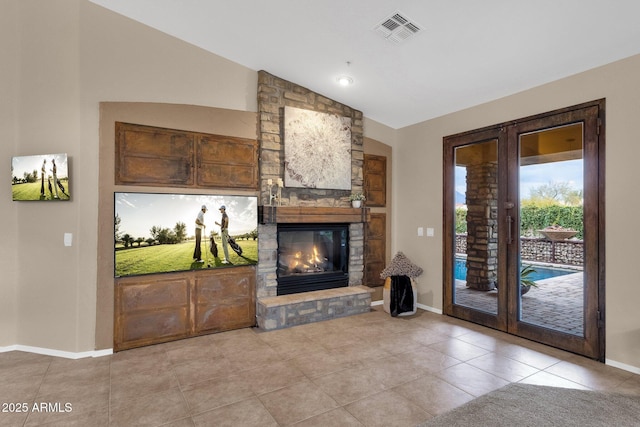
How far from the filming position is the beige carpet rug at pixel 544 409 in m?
2.22

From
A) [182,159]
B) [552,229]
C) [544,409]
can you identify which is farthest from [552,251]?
[182,159]

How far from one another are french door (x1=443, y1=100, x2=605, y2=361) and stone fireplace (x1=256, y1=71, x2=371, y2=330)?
4.49ft

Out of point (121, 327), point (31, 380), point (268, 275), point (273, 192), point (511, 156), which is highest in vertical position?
point (511, 156)

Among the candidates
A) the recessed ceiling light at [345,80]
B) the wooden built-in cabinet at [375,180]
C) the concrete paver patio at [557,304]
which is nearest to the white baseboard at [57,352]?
the wooden built-in cabinet at [375,180]

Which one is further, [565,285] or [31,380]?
[565,285]

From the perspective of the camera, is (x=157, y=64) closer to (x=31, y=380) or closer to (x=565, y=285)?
(x=31, y=380)

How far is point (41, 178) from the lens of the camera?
3.24m

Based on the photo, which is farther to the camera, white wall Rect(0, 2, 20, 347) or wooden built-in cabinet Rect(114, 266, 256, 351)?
wooden built-in cabinet Rect(114, 266, 256, 351)

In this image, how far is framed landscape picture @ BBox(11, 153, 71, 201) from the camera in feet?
10.6

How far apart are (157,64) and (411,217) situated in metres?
3.95

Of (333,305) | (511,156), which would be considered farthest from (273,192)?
(511,156)

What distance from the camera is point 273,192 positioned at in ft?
13.9

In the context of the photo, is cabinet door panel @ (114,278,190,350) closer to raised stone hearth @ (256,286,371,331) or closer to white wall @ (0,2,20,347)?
raised stone hearth @ (256,286,371,331)

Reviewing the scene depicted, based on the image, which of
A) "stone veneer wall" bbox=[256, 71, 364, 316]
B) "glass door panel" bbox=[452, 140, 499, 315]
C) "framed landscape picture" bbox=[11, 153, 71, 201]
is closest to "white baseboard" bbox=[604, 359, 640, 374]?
"glass door panel" bbox=[452, 140, 499, 315]
